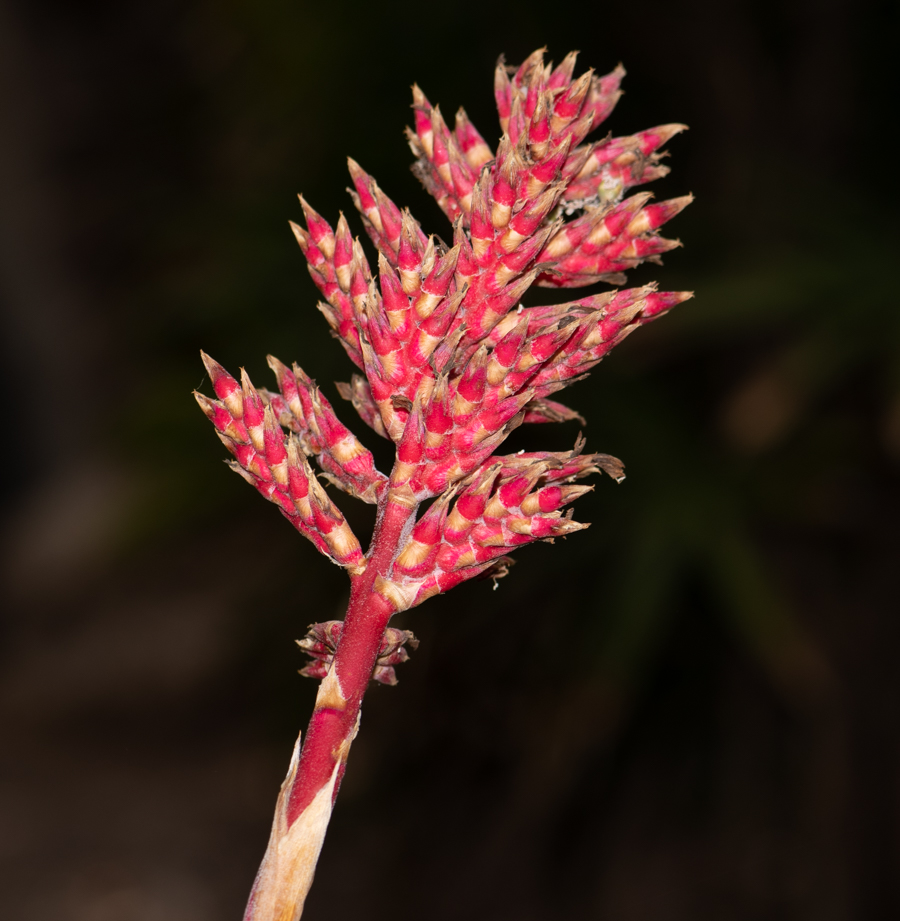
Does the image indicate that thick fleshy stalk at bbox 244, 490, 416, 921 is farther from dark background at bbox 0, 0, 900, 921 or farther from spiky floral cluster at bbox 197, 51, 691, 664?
dark background at bbox 0, 0, 900, 921

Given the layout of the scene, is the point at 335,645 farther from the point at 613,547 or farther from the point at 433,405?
the point at 613,547

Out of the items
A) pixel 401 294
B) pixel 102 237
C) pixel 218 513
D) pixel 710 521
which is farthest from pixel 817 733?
pixel 102 237

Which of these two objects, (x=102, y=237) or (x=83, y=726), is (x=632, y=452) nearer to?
(x=83, y=726)

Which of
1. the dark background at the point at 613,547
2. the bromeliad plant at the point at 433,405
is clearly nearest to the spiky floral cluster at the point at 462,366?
the bromeliad plant at the point at 433,405

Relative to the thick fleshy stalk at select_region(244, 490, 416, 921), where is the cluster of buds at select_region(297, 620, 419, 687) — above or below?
above

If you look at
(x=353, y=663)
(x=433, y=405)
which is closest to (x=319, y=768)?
(x=353, y=663)

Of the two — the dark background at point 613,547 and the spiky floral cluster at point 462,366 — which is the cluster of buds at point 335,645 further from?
the dark background at point 613,547

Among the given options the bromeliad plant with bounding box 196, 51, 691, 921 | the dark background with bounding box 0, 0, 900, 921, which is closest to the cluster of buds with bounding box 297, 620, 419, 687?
the bromeliad plant with bounding box 196, 51, 691, 921
